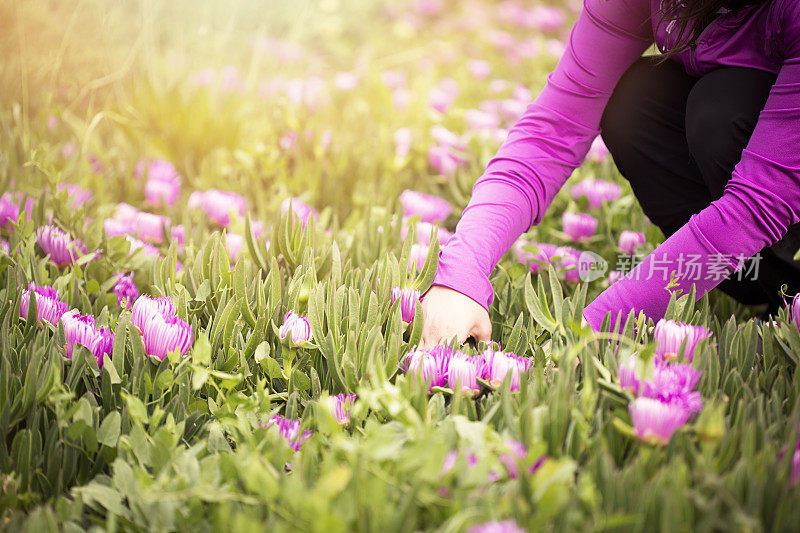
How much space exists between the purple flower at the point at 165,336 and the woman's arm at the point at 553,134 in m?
0.38

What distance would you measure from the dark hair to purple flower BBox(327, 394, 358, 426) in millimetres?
667

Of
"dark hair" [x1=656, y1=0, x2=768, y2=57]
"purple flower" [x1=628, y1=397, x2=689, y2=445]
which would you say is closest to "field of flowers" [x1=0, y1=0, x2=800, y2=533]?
"purple flower" [x1=628, y1=397, x2=689, y2=445]

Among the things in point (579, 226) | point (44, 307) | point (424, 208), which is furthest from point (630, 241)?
point (44, 307)

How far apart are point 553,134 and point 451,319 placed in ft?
1.29

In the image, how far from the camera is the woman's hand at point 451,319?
94cm

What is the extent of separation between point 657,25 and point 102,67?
1722mm

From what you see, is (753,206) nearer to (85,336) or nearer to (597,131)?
(597,131)

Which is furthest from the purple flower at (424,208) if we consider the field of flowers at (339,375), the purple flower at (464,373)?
the purple flower at (464,373)

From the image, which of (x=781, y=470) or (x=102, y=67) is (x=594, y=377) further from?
(x=102, y=67)

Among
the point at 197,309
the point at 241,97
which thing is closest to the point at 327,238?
the point at 197,309

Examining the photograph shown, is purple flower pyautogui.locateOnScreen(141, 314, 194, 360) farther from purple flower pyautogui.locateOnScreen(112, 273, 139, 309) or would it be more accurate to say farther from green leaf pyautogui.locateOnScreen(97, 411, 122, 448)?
purple flower pyautogui.locateOnScreen(112, 273, 139, 309)

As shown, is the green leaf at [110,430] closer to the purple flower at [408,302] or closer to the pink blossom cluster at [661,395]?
the purple flower at [408,302]

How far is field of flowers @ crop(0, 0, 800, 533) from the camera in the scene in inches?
24.2

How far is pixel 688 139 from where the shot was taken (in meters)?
1.10
